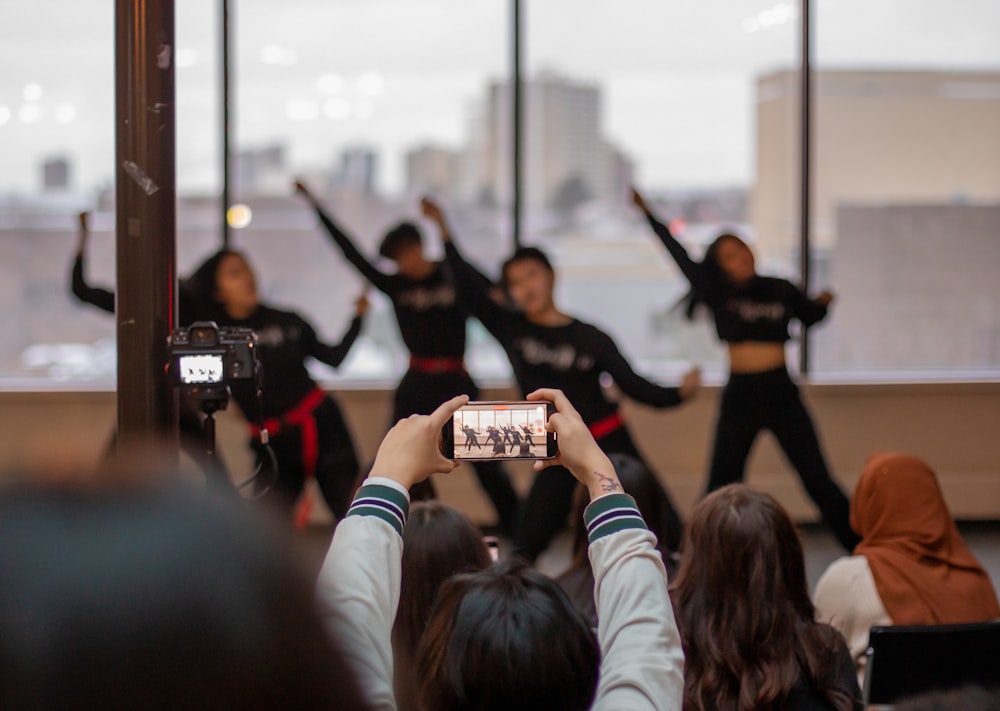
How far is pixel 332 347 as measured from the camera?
188 inches

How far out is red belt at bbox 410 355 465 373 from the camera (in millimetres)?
5081

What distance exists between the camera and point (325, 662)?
22.9 inches

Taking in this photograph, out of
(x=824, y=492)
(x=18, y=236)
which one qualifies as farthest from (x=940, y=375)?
(x=18, y=236)

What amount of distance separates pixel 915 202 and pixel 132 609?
6.23 meters

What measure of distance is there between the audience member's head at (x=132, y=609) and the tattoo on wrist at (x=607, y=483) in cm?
87

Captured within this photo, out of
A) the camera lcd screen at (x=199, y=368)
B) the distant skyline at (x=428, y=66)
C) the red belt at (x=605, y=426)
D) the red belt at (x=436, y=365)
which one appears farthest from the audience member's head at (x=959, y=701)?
the distant skyline at (x=428, y=66)

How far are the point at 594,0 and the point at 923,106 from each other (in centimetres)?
187

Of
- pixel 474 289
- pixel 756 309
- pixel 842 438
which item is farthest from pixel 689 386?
pixel 842 438

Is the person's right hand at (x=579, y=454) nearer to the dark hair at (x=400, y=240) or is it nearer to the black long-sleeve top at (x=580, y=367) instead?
the black long-sleeve top at (x=580, y=367)

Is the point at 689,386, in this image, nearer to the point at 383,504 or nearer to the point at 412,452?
the point at 412,452

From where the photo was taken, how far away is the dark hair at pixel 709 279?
499 centimetres

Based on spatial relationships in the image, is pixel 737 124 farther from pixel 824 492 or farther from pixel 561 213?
pixel 824 492

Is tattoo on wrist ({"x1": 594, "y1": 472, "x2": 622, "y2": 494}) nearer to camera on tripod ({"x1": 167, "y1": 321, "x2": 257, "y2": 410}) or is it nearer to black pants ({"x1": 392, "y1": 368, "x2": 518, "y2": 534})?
camera on tripod ({"x1": 167, "y1": 321, "x2": 257, "y2": 410})

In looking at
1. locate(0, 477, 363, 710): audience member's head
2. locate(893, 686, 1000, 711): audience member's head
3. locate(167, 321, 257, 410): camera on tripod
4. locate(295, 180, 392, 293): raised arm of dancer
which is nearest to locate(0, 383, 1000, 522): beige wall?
locate(295, 180, 392, 293): raised arm of dancer
